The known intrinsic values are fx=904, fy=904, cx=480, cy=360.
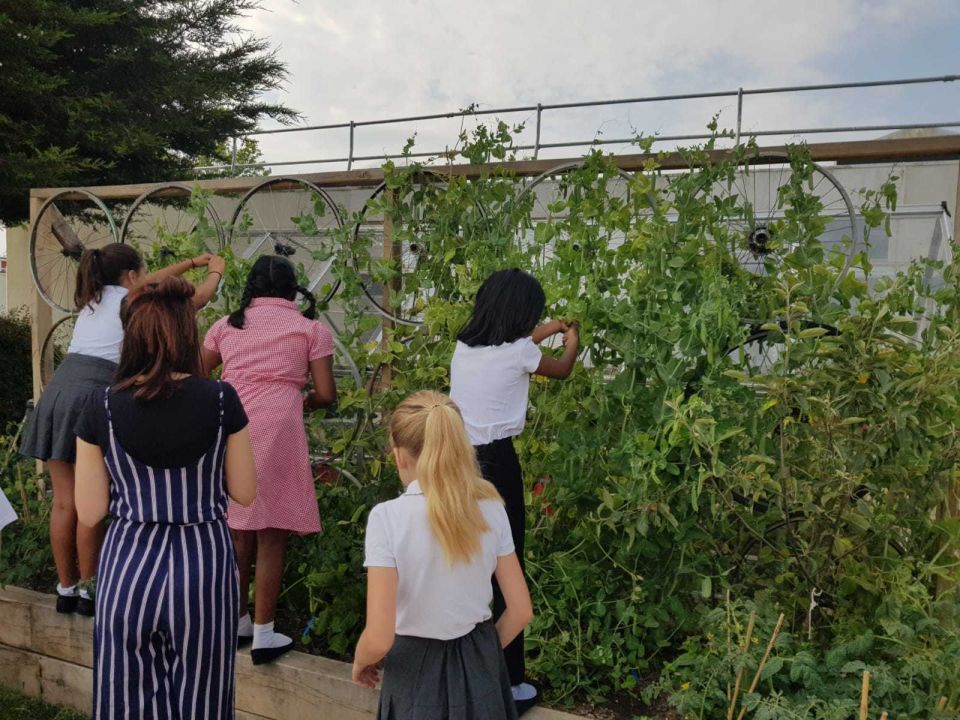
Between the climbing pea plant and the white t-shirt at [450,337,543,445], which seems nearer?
the climbing pea plant

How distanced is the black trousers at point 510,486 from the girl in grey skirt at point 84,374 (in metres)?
1.43

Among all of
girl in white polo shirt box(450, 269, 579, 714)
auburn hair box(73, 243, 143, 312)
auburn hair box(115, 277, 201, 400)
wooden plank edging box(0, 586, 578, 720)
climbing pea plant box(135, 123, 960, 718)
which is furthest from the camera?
auburn hair box(73, 243, 143, 312)

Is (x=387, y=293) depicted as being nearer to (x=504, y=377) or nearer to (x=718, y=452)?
(x=504, y=377)

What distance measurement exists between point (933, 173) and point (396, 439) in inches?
366

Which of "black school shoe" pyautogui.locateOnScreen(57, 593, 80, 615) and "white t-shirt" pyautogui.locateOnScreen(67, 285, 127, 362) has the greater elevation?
"white t-shirt" pyautogui.locateOnScreen(67, 285, 127, 362)

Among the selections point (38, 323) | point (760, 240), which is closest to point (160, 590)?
point (760, 240)

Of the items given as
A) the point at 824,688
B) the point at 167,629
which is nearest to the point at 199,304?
the point at 167,629

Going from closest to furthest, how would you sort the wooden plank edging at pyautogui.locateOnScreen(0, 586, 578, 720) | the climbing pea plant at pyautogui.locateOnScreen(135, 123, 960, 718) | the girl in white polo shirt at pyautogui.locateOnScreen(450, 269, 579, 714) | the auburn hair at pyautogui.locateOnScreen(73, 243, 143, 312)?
1. the climbing pea plant at pyautogui.locateOnScreen(135, 123, 960, 718)
2. the girl in white polo shirt at pyautogui.locateOnScreen(450, 269, 579, 714)
3. the wooden plank edging at pyautogui.locateOnScreen(0, 586, 578, 720)
4. the auburn hair at pyautogui.locateOnScreen(73, 243, 143, 312)

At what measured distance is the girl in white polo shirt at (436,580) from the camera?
1.92 m

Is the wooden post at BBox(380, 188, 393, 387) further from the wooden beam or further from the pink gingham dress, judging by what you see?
the pink gingham dress

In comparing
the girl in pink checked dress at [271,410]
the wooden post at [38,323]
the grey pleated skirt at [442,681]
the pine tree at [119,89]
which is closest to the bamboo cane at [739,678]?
the grey pleated skirt at [442,681]

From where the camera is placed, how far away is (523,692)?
111 inches

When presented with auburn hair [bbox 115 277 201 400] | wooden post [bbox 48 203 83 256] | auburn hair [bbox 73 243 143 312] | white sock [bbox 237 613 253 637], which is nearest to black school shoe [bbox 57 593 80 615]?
white sock [bbox 237 613 253 637]

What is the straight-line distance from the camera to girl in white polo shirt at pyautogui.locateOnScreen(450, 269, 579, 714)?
2.76 metres
